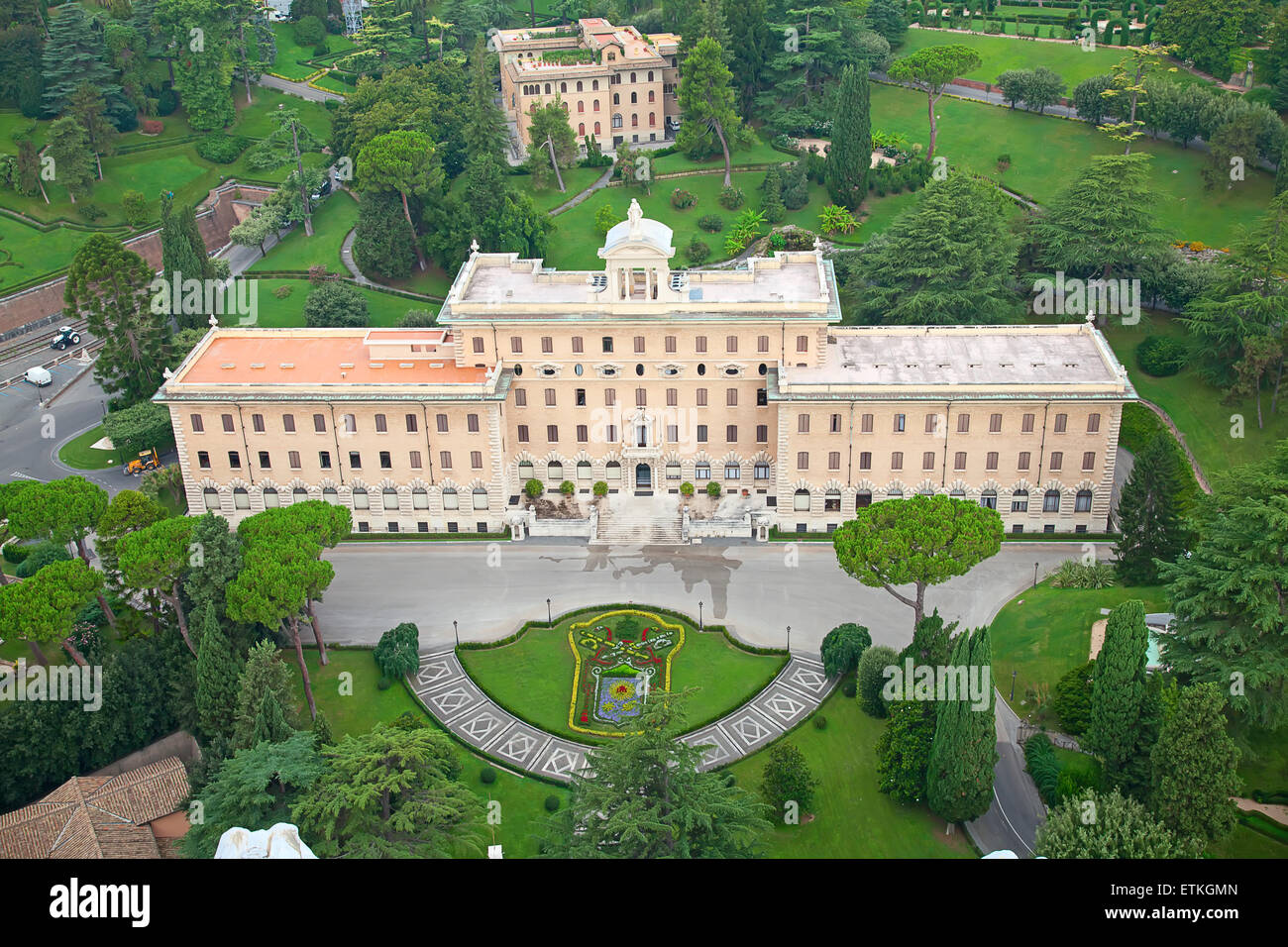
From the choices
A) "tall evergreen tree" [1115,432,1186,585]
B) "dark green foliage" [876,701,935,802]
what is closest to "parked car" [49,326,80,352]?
"dark green foliage" [876,701,935,802]

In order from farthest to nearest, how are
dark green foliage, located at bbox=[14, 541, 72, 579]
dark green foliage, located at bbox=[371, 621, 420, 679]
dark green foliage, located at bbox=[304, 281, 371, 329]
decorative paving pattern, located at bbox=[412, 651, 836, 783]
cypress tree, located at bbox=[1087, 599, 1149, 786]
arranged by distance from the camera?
1. dark green foliage, located at bbox=[304, 281, 371, 329]
2. dark green foliage, located at bbox=[14, 541, 72, 579]
3. dark green foliage, located at bbox=[371, 621, 420, 679]
4. decorative paving pattern, located at bbox=[412, 651, 836, 783]
5. cypress tree, located at bbox=[1087, 599, 1149, 786]

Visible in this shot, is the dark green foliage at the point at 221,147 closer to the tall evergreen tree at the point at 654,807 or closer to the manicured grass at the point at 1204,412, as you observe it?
the manicured grass at the point at 1204,412

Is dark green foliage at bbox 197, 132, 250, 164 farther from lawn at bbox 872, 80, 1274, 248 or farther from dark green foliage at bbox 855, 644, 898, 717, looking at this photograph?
dark green foliage at bbox 855, 644, 898, 717

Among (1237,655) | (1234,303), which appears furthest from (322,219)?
(1237,655)

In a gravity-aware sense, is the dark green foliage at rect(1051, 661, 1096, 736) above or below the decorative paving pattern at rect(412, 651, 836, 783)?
above

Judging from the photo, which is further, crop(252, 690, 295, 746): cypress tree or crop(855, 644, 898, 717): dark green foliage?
crop(855, 644, 898, 717): dark green foliage

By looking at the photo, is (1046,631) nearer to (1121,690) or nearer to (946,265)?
(1121,690)

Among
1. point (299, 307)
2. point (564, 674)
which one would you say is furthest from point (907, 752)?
point (299, 307)

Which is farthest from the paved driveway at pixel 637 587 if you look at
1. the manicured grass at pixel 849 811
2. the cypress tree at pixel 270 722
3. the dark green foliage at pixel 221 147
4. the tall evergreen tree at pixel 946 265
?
the dark green foliage at pixel 221 147
